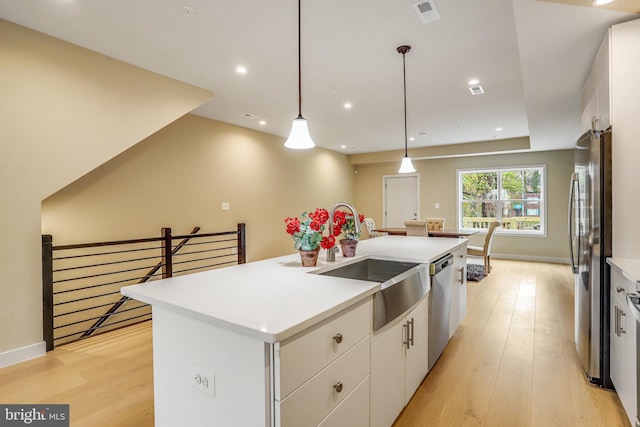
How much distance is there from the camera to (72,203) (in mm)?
3418

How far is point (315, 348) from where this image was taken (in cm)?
117

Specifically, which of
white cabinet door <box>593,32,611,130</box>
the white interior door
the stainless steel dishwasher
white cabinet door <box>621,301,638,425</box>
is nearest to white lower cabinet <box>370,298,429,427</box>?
the stainless steel dishwasher

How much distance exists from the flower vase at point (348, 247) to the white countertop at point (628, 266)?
4.76 feet

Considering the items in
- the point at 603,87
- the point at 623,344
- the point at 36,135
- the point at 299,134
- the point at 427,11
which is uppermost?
the point at 427,11

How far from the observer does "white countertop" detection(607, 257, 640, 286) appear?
1.59m

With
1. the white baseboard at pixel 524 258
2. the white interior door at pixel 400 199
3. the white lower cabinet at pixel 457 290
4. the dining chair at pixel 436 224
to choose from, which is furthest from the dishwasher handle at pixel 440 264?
the white interior door at pixel 400 199

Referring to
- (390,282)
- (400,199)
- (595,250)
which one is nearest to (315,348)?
(390,282)

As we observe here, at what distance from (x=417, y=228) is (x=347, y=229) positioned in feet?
11.6

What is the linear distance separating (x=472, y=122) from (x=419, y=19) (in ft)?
11.1

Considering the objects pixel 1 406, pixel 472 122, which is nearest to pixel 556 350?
pixel 472 122

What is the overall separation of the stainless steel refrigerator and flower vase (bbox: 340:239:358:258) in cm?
156

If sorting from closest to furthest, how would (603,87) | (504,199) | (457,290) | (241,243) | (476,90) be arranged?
(603,87) → (457,290) → (476,90) → (241,243) → (504,199)

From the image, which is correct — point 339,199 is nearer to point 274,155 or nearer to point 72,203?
A: point 274,155

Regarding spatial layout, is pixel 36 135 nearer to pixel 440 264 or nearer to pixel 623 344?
pixel 440 264
